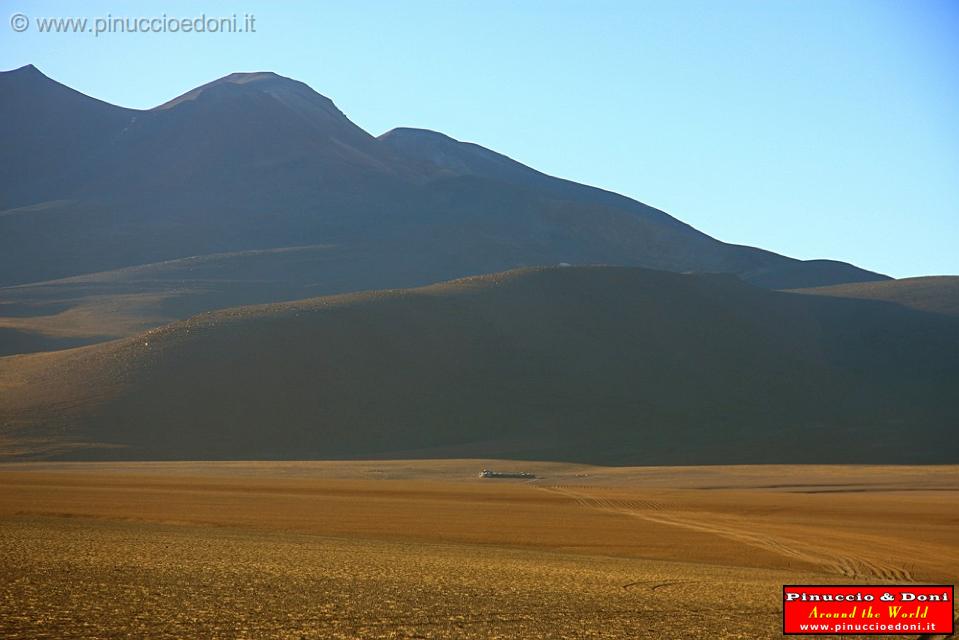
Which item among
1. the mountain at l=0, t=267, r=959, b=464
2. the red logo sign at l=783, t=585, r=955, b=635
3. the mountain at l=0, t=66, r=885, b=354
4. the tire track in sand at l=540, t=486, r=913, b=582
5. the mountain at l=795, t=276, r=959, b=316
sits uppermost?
the mountain at l=0, t=66, r=885, b=354

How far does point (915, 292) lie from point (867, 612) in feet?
347

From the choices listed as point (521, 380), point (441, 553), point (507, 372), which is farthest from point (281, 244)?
point (441, 553)

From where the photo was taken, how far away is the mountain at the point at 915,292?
108438 millimetres

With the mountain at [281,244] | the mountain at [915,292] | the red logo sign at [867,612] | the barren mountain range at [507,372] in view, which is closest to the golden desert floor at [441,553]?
the red logo sign at [867,612]

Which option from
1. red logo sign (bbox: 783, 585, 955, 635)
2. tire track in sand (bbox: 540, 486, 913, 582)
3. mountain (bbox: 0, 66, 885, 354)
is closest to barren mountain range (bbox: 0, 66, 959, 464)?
mountain (bbox: 0, 66, 885, 354)

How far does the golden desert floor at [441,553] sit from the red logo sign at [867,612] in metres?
0.44

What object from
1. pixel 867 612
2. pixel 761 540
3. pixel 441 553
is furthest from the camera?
pixel 761 540

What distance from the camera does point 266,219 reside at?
18562 centimetres

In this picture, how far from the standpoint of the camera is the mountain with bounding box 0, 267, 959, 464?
69.6 m

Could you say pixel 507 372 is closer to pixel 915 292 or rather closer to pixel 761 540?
pixel 915 292

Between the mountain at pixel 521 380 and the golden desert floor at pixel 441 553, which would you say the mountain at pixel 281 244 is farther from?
the golden desert floor at pixel 441 553

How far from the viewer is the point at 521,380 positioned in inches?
3260

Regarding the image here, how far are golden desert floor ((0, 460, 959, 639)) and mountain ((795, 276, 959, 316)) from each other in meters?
65.5

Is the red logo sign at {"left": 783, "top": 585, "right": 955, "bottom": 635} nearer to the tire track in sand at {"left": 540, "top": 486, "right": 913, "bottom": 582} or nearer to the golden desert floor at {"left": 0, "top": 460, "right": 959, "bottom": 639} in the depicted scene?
the golden desert floor at {"left": 0, "top": 460, "right": 959, "bottom": 639}
